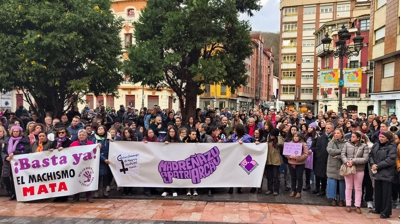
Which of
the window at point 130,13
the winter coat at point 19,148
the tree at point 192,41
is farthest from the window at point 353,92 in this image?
the winter coat at point 19,148

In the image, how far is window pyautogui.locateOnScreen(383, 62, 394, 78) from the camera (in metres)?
24.5

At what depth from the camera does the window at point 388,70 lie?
24516 millimetres

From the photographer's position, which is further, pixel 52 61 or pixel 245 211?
pixel 52 61

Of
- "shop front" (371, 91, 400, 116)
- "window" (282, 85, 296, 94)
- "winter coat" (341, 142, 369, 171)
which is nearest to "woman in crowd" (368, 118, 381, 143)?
"winter coat" (341, 142, 369, 171)

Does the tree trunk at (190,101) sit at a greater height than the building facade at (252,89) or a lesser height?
lesser

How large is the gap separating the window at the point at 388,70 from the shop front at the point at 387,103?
1.57 metres

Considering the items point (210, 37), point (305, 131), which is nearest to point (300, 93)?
point (210, 37)

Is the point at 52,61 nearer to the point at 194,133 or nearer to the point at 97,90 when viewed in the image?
the point at 97,90

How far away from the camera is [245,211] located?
6758 millimetres

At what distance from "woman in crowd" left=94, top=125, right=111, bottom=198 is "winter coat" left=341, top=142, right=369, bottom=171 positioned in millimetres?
5174

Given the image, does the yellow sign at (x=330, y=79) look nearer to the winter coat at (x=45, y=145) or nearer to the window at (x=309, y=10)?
the winter coat at (x=45, y=145)

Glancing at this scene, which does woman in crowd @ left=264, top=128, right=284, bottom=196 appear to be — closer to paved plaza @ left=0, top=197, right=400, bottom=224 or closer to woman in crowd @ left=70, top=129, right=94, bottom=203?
paved plaza @ left=0, top=197, right=400, bottom=224

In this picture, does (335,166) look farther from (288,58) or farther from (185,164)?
(288,58)

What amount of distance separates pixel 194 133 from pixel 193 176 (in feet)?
3.37
